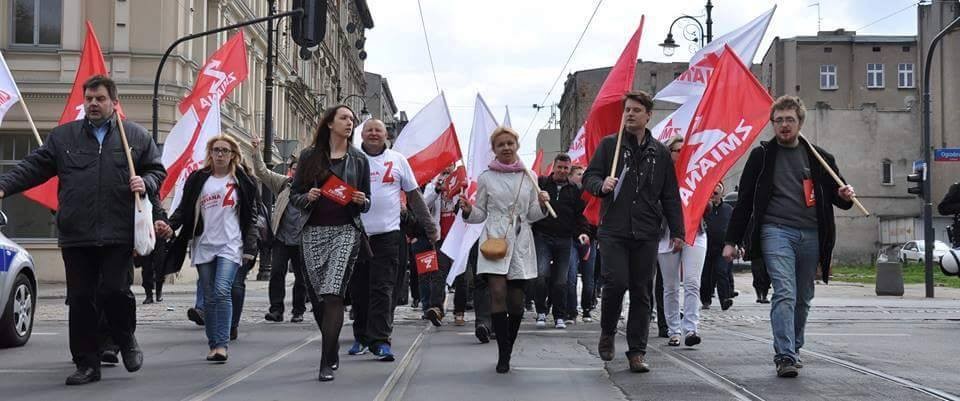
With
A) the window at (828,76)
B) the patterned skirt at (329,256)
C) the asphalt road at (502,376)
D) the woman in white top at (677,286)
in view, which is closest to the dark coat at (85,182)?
the asphalt road at (502,376)

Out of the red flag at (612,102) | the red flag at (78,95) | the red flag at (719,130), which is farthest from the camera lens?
the red flag at (78,95)

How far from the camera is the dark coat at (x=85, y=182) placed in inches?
287

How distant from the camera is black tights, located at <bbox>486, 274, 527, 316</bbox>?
8211 mm

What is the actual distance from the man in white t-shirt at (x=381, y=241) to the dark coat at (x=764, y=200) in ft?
7.85

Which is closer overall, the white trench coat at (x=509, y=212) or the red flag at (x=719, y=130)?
the white trench coat at (x=509, y=212)

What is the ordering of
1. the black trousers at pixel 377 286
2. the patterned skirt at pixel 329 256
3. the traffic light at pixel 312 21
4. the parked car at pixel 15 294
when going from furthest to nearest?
the traffic light at pixel 312 21
the parked car at pixel 15 294
the black trousers at pixel 377 286
the patterned skirt at pixel 329 256

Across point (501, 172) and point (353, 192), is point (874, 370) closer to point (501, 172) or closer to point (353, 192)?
point (501, 172)

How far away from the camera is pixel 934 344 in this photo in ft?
34.4

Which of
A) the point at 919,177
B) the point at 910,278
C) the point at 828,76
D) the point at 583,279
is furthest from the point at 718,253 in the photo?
the point at 828,76

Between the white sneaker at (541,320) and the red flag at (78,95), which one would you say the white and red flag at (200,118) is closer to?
the red flag at (78,95)

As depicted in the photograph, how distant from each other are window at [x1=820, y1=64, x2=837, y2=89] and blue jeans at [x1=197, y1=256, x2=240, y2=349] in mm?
66414

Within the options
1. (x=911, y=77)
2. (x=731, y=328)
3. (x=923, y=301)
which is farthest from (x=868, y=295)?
(x=911, y=77)

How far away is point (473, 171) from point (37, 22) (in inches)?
738

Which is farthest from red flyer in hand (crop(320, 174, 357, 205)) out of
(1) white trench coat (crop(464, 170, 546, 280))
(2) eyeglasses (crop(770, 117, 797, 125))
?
(2) eyeglasses (crop(770, 117, 797, 125))
